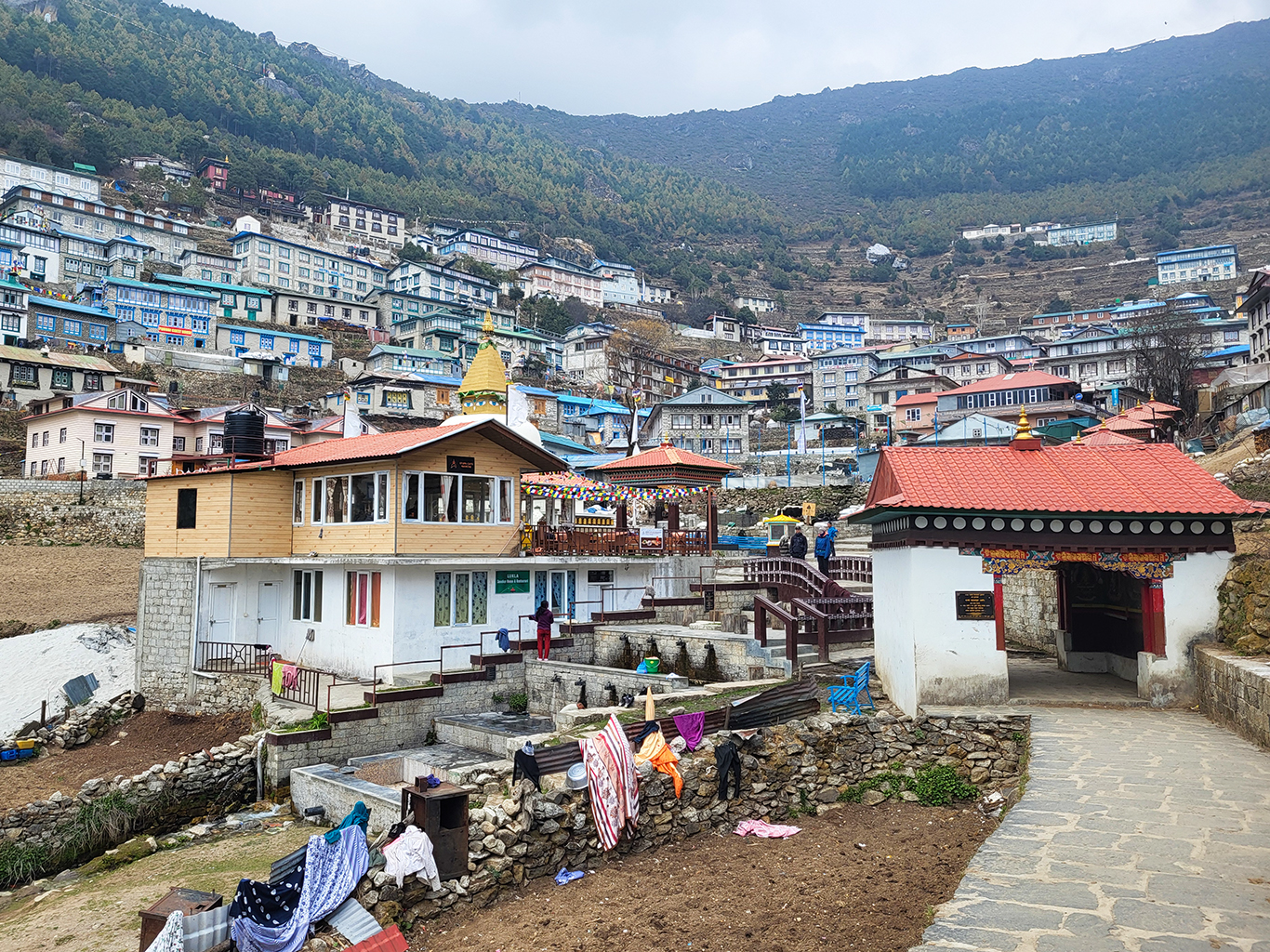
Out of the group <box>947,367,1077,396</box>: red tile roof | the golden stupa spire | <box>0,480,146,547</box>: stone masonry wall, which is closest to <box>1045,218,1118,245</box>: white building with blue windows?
<box>947,367,1077,396</box>: red tile roof

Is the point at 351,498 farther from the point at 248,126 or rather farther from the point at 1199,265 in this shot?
the point at 248,126

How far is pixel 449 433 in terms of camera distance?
2161 cm

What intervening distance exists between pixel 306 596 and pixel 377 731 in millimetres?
7216

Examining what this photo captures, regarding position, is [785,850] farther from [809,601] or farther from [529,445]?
[529,445]

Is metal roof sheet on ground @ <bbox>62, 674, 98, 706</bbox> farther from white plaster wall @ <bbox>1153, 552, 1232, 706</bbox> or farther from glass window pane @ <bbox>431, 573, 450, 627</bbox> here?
white plaster wall @ <bbox>1153, 552, 1232, 706</bbox>

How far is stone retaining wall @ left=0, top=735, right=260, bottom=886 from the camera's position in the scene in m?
15.8

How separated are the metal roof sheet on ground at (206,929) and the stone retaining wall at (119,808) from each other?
9.17 m

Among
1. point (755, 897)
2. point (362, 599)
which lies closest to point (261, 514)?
point (362, 599)

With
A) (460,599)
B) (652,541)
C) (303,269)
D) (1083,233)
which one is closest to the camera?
(460,599)

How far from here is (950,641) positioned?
12969 mm

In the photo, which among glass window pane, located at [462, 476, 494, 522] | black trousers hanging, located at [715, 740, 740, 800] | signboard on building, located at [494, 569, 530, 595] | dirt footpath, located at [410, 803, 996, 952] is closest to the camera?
dirt footpath, located at [410, 803, 996, 952]

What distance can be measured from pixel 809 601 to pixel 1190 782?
1027cm

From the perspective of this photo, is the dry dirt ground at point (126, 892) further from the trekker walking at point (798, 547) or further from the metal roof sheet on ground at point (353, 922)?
the trekker walking at point (798, 547)

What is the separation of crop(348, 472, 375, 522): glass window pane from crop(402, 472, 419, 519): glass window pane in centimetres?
102
